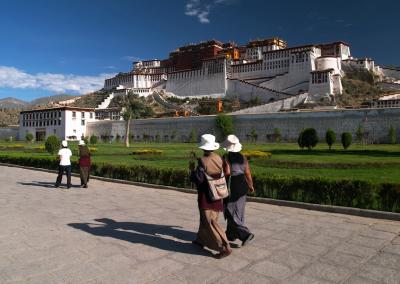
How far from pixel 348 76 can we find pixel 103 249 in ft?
214

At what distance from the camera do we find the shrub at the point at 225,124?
42.4 metres

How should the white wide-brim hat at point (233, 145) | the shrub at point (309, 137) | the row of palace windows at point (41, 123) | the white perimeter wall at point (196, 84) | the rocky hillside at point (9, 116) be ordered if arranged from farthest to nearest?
the rocky hillside at point (9, 116), the white perimeter wall at point (196, 84), the row of palace windows at point (41, 123), the shrub at point (309, 137), the white wide-brim hat at point (233, 145)

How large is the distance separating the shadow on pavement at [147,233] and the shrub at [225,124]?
3631 centimetres

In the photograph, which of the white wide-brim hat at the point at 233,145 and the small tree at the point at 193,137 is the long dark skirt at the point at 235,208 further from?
the small tree at the point at 193,137

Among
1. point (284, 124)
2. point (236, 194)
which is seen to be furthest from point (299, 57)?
point (236, 194)

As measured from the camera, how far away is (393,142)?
105 feet

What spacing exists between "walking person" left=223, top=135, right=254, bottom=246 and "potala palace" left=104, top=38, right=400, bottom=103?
5367 cm

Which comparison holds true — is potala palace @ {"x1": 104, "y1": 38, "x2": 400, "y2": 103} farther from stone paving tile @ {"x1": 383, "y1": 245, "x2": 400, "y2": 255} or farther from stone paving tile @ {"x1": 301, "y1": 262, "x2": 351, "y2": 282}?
stone paving tile @ {"x1": 301, "y1": 262, "x2": 351, "y2": 282}

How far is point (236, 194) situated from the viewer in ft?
16.2

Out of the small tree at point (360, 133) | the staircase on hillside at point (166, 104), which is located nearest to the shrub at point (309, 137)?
the small tree at point (360, 133)

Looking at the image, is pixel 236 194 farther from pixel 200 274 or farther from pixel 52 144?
pixel 52 144

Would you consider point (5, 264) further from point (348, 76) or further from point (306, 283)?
point (348, 76)

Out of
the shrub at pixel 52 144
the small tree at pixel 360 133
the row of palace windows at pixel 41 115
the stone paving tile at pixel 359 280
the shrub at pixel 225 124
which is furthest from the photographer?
the row of palace windows at pixel 41 115

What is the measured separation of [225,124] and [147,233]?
123 feet
